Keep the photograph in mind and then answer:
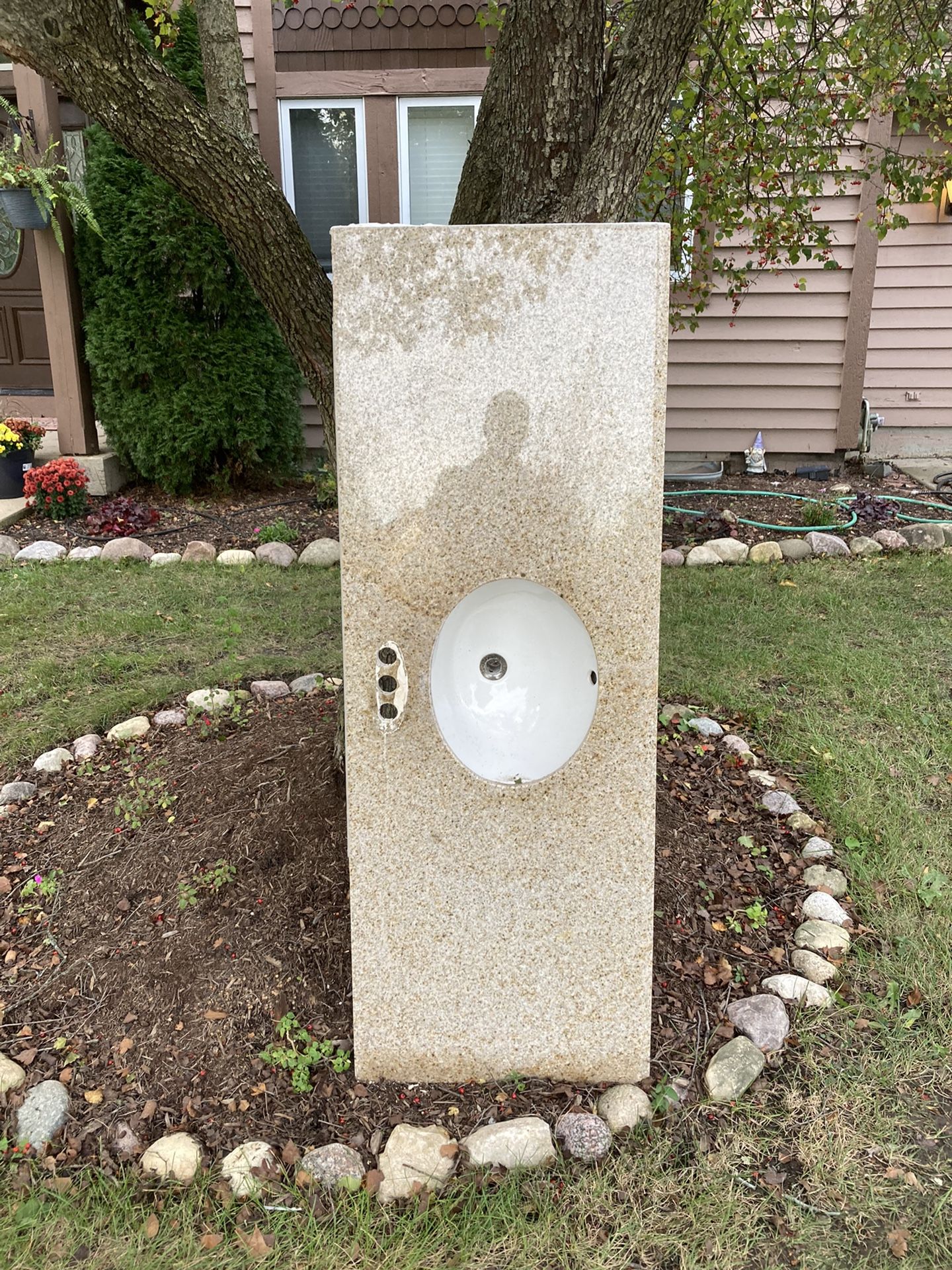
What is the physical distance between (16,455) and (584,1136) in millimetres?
6067

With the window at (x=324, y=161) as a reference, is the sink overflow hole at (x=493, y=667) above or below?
below

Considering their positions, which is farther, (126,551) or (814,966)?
(126,551)

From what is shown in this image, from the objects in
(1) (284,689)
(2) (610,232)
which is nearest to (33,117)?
(1) (284,689)

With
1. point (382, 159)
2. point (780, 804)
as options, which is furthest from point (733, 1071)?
point (382, 159)

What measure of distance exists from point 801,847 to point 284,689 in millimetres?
2007

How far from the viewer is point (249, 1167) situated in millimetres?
1892

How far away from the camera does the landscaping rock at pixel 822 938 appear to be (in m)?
2.47

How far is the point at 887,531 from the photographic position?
572 centimetres

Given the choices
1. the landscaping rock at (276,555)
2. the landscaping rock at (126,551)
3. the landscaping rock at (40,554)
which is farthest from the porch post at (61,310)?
the landscaping rock at (276,555)

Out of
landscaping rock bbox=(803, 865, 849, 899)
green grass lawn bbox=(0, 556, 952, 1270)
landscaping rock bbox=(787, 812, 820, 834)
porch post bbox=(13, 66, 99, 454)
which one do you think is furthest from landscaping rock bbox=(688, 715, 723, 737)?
porch post bbox=(13, 66, 99, 454)

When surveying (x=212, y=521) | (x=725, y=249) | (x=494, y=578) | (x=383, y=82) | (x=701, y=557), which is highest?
(x=383, y=82)

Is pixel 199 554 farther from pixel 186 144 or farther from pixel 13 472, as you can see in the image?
pixel 186 144

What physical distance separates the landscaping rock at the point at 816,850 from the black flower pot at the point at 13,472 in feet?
18.4

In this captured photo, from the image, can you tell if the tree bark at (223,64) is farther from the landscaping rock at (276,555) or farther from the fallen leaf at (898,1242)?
Answer: the fallen leaf at (898,1242)
